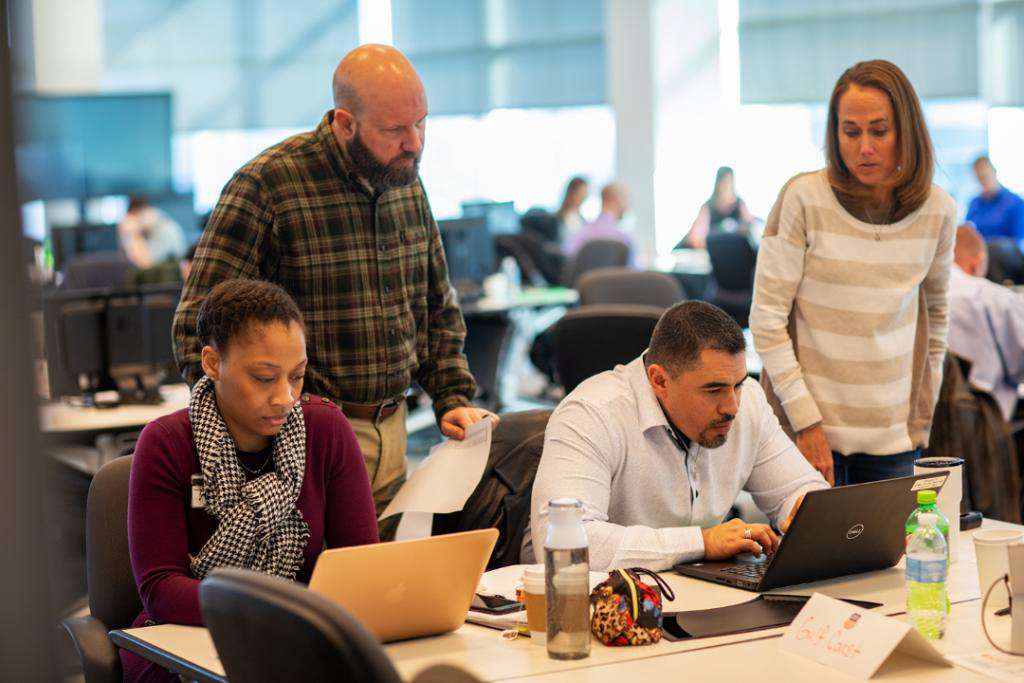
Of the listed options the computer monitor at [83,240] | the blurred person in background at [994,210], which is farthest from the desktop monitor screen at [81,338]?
the blurred person in background at [994,210]

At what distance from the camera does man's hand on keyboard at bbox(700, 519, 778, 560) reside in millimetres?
2176

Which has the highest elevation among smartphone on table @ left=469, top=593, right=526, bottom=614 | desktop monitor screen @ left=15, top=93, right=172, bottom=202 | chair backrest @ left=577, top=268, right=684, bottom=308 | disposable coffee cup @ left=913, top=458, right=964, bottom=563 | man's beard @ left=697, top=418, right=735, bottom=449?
desktop monitor screen @ left=15, top=93, right=172, bottom=202

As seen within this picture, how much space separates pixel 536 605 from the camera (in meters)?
1.77

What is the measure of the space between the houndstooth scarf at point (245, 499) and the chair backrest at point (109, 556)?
0.21 m

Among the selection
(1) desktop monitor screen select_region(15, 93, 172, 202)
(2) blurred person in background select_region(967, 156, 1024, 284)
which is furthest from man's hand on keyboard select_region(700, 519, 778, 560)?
(1) desktop monitor screen select_region(15, 93, 172, 202)

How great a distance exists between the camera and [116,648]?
196 cm

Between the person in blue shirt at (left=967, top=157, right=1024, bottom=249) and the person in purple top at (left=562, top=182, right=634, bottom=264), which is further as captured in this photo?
the person in blue shirt at (left=967, top=157, right=1024, bottom=249)

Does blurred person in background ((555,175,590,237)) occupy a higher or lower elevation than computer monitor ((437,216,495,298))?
higher

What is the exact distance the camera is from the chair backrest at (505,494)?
95.7 inches

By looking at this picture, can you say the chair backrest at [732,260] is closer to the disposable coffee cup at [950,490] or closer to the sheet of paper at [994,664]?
the disposable coffee cup at [950,490]

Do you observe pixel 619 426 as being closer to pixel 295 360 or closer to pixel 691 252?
pixel 295 360

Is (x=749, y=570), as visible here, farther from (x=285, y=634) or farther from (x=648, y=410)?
(x=285, y=634)

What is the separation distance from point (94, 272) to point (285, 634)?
6002 millimetres

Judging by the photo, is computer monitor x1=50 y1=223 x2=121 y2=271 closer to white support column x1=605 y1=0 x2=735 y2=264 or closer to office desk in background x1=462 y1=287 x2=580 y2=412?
office desk in background x1=462 y1=287 x2=580 y2=412
